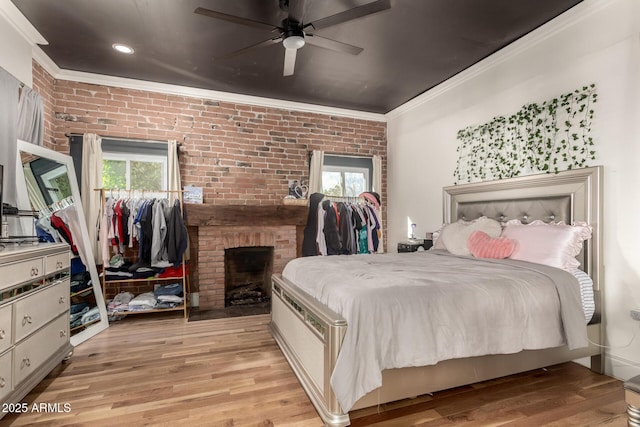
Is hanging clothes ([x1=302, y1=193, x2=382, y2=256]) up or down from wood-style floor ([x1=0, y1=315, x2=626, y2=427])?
up

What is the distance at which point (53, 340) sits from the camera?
7.54ft

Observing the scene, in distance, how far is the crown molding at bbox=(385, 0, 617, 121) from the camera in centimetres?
254

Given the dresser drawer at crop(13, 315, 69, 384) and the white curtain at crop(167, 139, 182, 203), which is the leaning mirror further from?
the white curtain at crop(167, 139, 182, 203)

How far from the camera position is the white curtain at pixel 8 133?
8.15 feet

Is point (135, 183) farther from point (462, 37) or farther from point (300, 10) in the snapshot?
point (462, 37)

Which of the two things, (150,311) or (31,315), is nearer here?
(31,315)

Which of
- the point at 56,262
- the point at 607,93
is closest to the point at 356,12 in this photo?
the point at 607,93

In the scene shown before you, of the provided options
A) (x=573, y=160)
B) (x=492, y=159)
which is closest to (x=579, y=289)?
(x=573, y=160)

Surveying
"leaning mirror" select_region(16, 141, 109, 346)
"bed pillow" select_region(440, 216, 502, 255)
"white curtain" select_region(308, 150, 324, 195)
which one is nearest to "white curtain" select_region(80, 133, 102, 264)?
"leaning mirror" select_region(16, 141, 109, 346)

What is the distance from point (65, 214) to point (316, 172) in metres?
3.01

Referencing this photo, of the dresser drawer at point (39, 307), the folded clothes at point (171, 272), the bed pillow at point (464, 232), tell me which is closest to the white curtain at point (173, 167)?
the folded clothes at point (171, 272)

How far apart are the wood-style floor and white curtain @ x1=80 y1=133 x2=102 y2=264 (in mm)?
1368

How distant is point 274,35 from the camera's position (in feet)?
9.98

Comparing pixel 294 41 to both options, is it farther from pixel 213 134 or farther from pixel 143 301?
pixel 143 301
